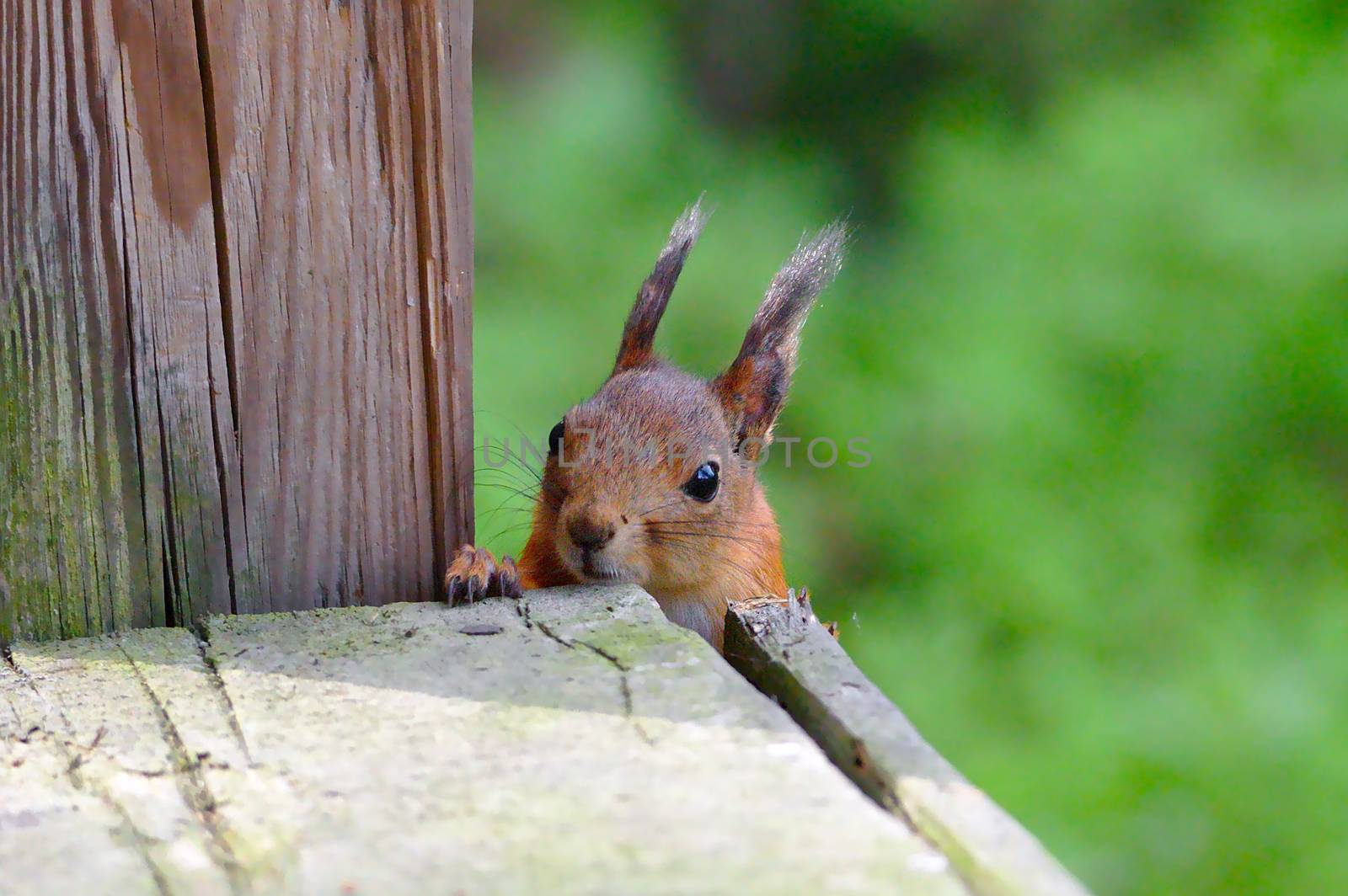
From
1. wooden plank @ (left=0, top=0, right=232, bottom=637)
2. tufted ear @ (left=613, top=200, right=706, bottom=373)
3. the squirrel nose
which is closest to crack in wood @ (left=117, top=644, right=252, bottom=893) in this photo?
wooden plank @ (left=0, top=0, right=232, bottom=637)

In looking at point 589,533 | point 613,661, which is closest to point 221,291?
point 613,661

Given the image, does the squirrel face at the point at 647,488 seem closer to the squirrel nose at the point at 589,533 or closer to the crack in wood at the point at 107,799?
the squirrel nose at the point at 589,533

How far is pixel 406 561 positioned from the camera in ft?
4.18

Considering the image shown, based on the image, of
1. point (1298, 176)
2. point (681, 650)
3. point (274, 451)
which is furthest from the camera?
point (1298, 176)

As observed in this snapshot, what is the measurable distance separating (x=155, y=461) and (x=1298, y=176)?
2.18 metres

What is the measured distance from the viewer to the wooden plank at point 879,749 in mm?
725

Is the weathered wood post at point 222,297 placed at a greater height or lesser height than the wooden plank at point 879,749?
greater

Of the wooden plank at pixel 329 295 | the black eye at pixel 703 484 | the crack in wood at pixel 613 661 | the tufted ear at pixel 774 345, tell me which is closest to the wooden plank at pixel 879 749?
the crack in wood at pixel 613 661

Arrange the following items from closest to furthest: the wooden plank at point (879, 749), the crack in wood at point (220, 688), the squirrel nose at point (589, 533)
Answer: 1. the wooden plank at point (879, 749)
2. the crack in wood at point (220, 688)
3. the squirrel nose at point (589, 533)

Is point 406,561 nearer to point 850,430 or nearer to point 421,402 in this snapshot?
point 421,402

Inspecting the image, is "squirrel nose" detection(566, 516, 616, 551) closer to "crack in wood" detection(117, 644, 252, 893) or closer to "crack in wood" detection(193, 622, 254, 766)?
"crack in wood" detection(193, 622, 254, 766)

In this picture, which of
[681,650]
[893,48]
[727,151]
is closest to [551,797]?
[681,650]

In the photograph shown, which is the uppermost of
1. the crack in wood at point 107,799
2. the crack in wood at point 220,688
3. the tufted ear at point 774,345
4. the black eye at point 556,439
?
the tufted ear at point 774,345

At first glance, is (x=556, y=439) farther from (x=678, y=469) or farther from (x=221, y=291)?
(x=221, y=291)
